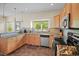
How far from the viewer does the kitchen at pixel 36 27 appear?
1712mm

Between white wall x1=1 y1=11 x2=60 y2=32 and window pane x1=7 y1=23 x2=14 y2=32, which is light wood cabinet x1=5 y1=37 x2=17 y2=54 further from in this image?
white wall x1=1 y1=11 x2=60 y2=32

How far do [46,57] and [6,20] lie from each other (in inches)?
34.2

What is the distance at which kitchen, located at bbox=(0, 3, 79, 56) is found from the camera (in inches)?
67.4

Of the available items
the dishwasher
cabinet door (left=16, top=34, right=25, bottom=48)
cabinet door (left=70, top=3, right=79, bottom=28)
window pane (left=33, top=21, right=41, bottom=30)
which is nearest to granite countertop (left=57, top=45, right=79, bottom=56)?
the dishwasher

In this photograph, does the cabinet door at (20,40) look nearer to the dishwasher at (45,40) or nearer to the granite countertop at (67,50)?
the dishwasher at (45,40)

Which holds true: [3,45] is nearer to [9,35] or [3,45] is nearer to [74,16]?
[9,35]

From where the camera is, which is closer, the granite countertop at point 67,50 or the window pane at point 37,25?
the granite countertop at point 67,50

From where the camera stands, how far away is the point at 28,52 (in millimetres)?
1759

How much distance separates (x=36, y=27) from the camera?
5.96 ft

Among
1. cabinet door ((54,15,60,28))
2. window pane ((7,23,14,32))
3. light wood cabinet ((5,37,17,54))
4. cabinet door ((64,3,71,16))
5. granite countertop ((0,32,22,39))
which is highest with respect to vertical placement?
cabinet door ((64,3,71,16))

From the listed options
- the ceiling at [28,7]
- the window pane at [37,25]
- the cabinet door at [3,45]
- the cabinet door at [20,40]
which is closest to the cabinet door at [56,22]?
the ceiling at [28,7]

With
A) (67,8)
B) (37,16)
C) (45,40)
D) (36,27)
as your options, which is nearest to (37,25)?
(36,27)

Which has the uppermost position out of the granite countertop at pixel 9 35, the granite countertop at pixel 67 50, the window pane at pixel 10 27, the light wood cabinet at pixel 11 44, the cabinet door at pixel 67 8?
the cabinet door at pixel 67 8

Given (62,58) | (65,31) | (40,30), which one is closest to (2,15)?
(40,30)
